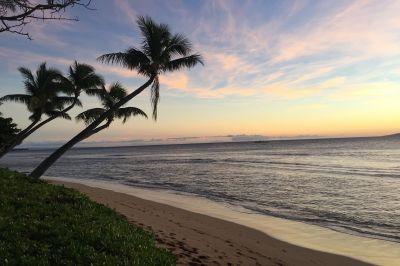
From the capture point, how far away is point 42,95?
27.0 m

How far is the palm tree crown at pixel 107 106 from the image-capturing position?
75.9 ft

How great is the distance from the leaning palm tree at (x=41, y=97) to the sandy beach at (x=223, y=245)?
13.2 metres

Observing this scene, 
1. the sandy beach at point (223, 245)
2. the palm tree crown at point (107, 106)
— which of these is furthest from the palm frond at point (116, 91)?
the sandy beach at point (223, 245)

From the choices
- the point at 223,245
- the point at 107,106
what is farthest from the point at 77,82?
the point at 223,245

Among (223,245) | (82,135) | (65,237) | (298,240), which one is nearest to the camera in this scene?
(65,237)

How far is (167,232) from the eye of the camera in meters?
13.1

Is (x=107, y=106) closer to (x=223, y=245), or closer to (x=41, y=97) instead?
(x=41, y=97)

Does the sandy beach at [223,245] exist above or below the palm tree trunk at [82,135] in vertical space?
below

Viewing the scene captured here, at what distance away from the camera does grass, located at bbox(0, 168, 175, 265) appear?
279 inches

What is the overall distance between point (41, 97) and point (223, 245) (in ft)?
64.1

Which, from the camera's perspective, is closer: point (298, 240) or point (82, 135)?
point (298, 240)

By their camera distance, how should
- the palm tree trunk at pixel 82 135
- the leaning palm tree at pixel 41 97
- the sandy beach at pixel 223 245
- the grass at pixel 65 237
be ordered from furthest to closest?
1. the leaning palm tree at pixel 41 97
2. the palm tree trunk at pixel 82 135
3. the sandy beach at pixel 223 245
4. the grass at pixel 65 237

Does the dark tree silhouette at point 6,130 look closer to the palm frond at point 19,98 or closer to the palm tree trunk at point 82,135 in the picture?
the palm frond at point 19,98

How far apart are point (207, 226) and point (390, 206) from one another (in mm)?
11514
